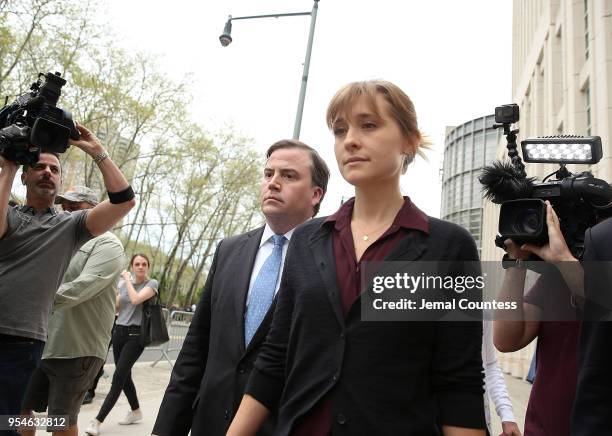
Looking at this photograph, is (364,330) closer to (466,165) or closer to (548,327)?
(548,327)

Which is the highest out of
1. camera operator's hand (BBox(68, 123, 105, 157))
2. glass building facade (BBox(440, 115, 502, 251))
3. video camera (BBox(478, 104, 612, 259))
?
glass building facade (BBox(440, 115, 502, 251))

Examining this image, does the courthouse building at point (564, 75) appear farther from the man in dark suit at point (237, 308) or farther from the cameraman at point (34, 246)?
the cameraman at point (34, 246)

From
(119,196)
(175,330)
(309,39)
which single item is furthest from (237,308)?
(175,330)

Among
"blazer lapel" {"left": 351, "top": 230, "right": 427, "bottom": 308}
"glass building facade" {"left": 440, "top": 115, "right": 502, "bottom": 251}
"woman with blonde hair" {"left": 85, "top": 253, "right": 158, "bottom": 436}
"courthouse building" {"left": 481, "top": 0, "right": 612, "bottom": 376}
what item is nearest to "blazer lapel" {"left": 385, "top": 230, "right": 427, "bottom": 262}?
"blazer lapel" {"left": 351, "top": 230, "right": 427, "bottom": 308}

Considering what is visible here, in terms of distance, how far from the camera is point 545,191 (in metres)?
2.28

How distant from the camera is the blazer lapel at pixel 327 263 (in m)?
1.62

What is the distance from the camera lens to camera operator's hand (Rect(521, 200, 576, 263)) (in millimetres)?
2014

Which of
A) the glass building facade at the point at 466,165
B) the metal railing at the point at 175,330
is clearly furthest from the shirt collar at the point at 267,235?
the glass building facade at the point at 466,165

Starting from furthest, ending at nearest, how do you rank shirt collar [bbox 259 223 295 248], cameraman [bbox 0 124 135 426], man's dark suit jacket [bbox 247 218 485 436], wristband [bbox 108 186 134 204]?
wristband [bbox 108 186 134 204] < cameraman [bbox 0 124 135 426] < shirt collar [bbox 259 223 295 248] < man's dark suit jacket [bbox 247 218 485 436]

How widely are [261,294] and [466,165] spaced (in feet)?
168

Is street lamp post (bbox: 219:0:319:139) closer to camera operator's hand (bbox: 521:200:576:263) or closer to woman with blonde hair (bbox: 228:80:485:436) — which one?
camera operator's hand (bbox: 521:200:576:263)

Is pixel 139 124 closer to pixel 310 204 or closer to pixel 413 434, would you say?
pixel 310 204

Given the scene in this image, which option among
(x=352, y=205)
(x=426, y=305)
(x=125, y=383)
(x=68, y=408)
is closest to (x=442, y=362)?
(x=426, y=305)

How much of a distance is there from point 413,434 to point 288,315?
57cm
